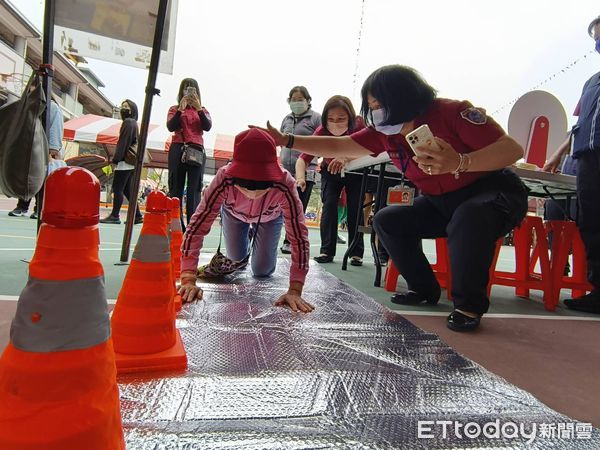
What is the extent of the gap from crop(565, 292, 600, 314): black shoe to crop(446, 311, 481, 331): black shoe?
108 cm

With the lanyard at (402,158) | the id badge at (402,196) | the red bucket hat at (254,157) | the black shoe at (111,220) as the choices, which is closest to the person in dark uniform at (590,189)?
the id badge at (402,196)

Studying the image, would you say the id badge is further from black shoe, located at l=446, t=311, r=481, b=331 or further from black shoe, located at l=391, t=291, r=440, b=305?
black shoe, located at l=446, t=311, r=481, b=331

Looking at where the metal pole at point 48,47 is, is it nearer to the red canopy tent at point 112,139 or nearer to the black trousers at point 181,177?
the black trousers at point 181,177

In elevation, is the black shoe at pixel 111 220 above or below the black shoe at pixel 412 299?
above

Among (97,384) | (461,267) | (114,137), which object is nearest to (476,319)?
(461,267)

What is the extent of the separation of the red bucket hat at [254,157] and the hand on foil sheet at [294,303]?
54 cm

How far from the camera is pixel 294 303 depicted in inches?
66.5

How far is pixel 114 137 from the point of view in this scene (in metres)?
9.49

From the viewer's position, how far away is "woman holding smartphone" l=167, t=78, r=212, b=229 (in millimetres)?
3564

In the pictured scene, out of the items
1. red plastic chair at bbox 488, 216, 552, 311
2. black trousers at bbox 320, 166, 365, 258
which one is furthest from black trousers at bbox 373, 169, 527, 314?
black trousers at bbox 320, 166, 365, 258

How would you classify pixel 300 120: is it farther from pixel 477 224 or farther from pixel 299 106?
pixel 477 224

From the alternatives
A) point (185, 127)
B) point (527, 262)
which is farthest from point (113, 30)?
point (527, 262)

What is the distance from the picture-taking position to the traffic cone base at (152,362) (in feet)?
3.13

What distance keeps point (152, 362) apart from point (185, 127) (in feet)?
9.87
